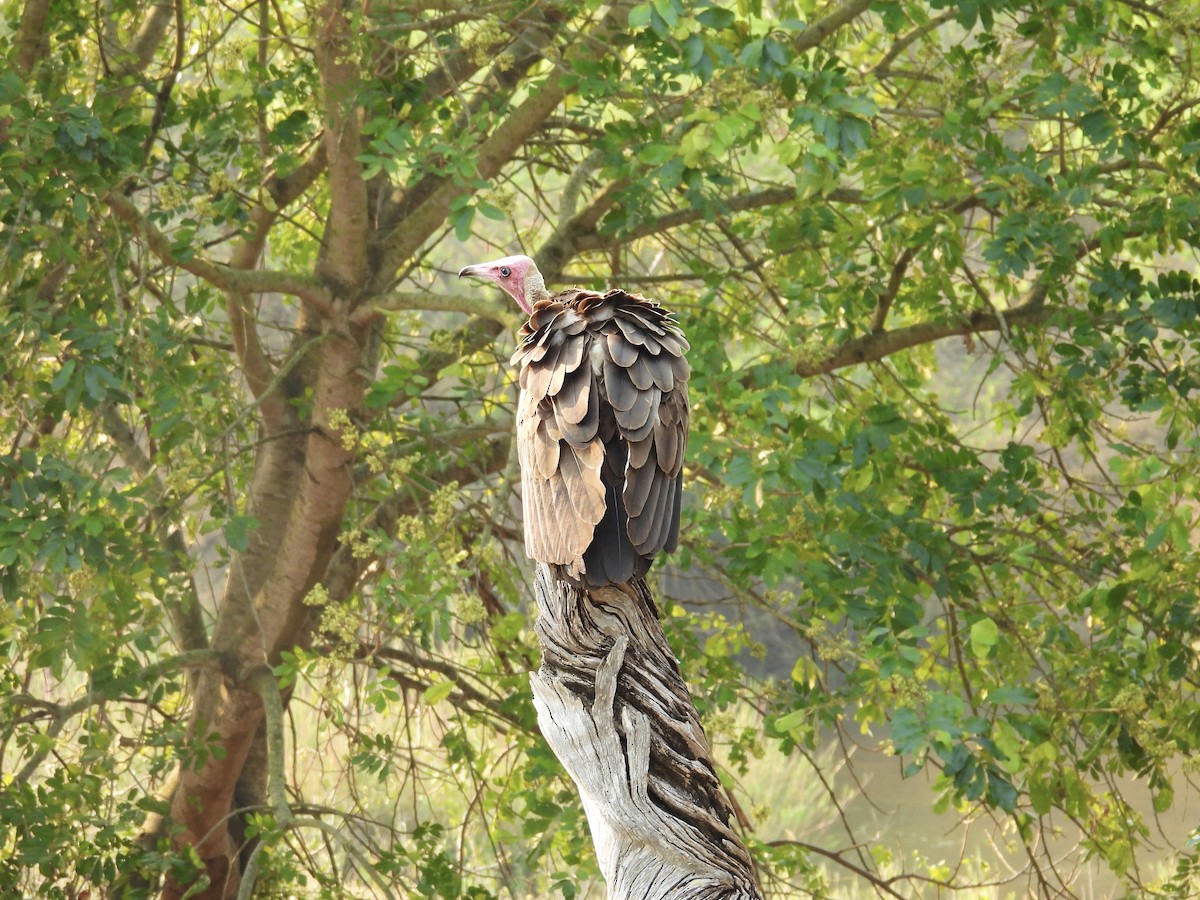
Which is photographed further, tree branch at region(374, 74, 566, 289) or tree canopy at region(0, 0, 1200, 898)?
tree branch at region(374, 74, 566, 289)

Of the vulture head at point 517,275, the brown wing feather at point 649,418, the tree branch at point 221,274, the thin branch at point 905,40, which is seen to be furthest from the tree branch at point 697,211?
the brown wing feather at point 649,418

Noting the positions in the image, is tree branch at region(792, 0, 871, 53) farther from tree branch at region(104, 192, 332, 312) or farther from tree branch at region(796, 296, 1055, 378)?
tree branch at region(104, 192, 332, 312)

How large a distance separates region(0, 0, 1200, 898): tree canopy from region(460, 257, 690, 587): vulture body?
930 millimetres

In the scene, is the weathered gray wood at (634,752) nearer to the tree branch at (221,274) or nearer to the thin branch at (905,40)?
the tree branch at (221,274)

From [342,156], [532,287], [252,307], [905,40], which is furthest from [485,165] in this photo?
[905,40]

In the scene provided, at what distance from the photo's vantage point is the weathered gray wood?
1833mm

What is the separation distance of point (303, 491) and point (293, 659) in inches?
40.5

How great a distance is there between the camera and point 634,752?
1.88m

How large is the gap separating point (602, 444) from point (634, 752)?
0.48 meters

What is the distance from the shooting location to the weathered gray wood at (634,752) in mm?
1833

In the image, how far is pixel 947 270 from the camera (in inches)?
164

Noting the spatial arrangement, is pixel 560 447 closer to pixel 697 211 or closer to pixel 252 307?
pixel 697 211

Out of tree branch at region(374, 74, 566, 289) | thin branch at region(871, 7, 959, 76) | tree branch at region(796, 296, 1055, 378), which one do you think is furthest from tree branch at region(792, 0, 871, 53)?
tree branch at region(796, 296, 1055, 378)

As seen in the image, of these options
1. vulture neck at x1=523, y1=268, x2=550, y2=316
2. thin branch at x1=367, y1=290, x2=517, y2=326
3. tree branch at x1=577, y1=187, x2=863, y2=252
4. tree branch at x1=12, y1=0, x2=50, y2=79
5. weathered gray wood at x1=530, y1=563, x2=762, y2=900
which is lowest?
weathered gray wood at x1=530, y1=563, x2=762, y2=900
